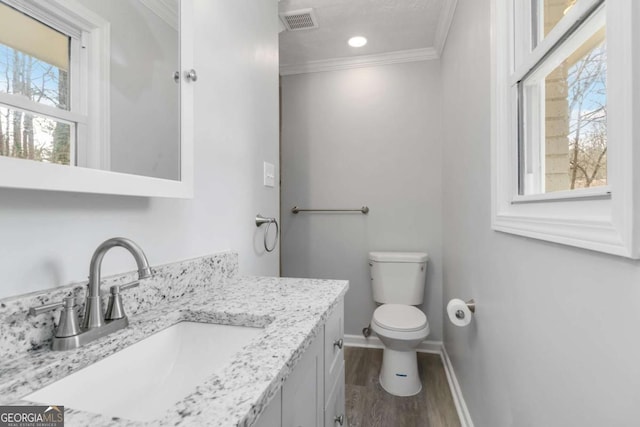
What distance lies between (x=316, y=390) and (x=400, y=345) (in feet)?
3.65

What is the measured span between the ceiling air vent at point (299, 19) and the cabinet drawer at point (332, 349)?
1.82 meters

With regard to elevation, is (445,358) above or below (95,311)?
below

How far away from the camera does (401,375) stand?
185cm

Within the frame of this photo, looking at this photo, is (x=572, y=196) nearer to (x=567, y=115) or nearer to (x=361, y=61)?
(x=567, y=115)

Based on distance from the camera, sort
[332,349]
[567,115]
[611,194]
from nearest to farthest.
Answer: [611,194], [567,115], [332,349]

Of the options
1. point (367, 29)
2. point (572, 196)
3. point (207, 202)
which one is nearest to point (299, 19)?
point (367, 29)

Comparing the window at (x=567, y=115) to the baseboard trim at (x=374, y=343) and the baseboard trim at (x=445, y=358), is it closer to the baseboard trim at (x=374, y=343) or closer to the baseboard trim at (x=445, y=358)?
the baseboard trim at (x=445, y=358)

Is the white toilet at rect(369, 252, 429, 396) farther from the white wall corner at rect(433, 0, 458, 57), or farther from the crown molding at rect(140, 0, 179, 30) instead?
the crown molding at rect(140, 0, 179, 30)

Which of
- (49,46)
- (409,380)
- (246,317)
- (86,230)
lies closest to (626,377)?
(246,317)

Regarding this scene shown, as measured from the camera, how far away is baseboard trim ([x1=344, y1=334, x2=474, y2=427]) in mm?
1542

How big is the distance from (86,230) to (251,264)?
0.81m

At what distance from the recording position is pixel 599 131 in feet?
2.12

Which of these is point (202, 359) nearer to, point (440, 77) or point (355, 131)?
point (355, 131)

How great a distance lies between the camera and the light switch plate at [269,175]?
163 centimetres
